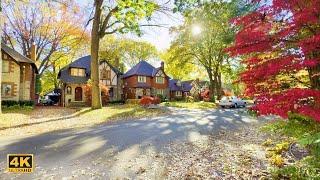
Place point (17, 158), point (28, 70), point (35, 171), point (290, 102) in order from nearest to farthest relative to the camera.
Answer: point (17, 158) < point (290, 102) < point (35, 171) < point (28, 70)

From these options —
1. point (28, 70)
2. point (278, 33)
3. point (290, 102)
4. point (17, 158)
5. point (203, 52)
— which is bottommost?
point (17, 158)

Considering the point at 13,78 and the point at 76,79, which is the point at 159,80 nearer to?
the point at 76,79

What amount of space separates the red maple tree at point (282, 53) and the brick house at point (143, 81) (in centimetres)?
4305

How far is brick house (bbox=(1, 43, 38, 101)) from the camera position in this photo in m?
31.0

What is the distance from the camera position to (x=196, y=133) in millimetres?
12469

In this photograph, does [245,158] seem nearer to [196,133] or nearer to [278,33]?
[278,33]

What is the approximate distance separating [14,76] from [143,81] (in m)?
22.1

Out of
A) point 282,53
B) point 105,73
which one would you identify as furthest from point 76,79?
point 282,53

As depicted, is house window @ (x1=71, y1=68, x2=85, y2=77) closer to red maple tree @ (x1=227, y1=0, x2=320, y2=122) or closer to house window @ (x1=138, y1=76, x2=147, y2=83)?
house window @ (x1=138, y1=76, x2=147, y2=83)

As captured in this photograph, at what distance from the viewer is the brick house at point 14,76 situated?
102 ft

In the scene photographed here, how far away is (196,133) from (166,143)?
8.87 ft

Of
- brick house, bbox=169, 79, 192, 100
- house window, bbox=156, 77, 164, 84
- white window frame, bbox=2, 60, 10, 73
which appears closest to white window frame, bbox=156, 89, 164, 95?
house window, bbox=156, 77, 164, 84

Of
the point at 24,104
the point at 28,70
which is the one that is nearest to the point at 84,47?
the point at 28,70

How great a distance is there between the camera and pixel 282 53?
584cm
